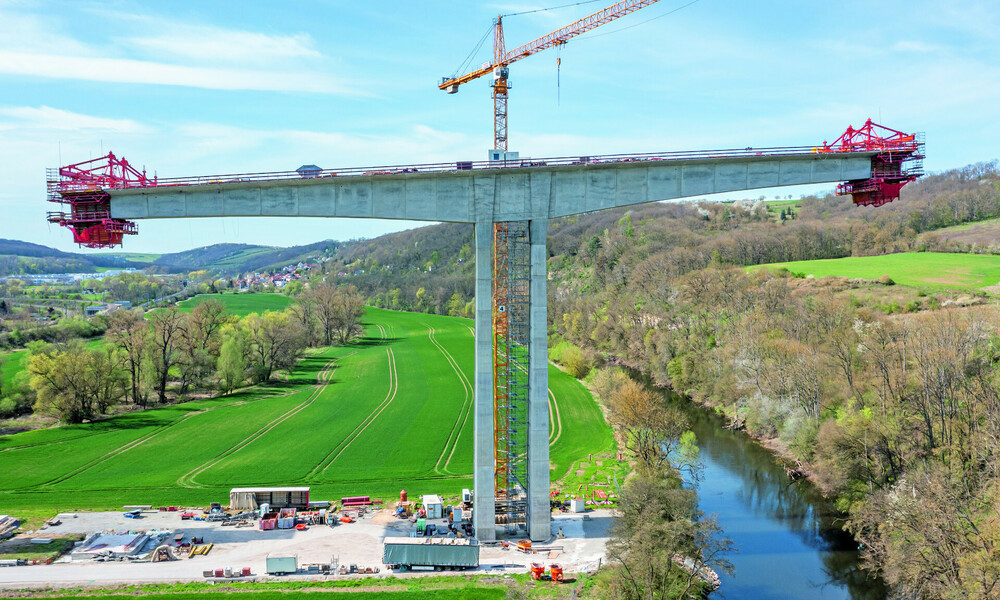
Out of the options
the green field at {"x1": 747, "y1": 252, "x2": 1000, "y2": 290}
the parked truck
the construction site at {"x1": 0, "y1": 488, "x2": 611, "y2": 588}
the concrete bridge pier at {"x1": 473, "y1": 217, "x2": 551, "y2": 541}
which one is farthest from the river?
the green field at {"x1": 747, "y1": 252, "x2": 1000, "y2": 290}

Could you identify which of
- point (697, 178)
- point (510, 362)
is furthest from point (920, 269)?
point (510, 362)

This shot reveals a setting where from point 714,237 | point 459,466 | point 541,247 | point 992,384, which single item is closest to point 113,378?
point 459,466

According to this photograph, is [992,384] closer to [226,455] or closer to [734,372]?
[734,372]

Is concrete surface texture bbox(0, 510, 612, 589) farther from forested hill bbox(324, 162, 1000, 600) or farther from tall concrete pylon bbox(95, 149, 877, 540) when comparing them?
forested hill bbox(324, 162, 1000, 600)

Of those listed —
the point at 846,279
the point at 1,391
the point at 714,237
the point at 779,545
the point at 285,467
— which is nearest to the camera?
the point at 779,545

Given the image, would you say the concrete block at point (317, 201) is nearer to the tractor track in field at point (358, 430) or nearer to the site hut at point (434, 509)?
the site hut at point (434, 509)

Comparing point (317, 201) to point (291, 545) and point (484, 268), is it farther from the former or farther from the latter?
point (291, 545)
